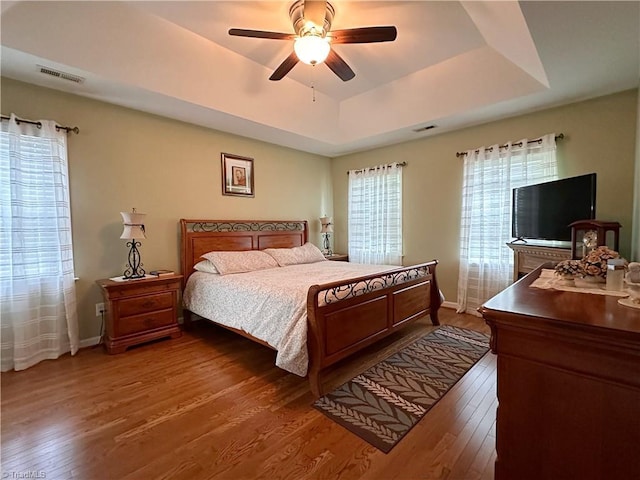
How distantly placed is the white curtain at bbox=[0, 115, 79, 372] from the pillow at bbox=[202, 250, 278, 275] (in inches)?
54.4

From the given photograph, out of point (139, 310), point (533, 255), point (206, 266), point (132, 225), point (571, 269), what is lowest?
point (139, 310)

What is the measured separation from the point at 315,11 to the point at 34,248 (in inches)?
129

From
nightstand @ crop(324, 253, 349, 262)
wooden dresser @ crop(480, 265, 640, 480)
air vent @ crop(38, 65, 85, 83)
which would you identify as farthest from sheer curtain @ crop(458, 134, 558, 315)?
air vent @ crop(38, 65, 85, 83)

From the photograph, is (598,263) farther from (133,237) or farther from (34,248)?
(34,248)

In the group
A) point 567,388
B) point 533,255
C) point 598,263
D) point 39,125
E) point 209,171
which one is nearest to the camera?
point 567,388

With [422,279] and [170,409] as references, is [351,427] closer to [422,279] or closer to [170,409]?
[170,409]

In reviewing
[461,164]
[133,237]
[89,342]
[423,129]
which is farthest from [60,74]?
[461,164]

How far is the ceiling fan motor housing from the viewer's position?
2352 millimetres

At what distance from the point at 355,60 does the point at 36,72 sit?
10.3ft

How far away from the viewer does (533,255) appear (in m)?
3.21

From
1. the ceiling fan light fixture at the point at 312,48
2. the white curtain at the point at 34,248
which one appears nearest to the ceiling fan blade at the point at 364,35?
the ceiling fan light fixture at the point at 312,48

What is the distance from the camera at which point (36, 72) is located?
260cm

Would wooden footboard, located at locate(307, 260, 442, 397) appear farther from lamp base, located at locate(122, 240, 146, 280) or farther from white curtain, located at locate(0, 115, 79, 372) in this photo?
white curtain, located at locate(0, 115, 79, 372)

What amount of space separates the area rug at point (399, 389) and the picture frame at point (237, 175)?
307cm
